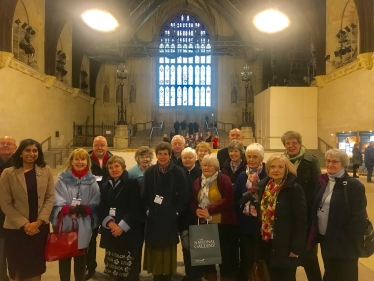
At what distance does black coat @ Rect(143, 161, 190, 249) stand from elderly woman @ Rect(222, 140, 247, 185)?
2.00 ft

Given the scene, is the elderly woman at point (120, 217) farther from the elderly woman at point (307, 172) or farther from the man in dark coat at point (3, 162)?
the elderly woman at point (307, 172)

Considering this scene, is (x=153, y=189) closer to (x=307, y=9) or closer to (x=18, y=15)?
(x=18, y=15)

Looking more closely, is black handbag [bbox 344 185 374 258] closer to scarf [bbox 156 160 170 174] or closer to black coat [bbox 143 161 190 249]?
black coat [bbox 143 161 190 249]

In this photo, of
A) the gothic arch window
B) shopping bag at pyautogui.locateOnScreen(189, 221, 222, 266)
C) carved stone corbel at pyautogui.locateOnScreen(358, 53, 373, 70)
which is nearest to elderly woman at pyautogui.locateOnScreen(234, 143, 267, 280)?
shopping bag at pyautogui.locateOnScreen(189, 221, 222, 266)

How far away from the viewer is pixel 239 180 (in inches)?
128

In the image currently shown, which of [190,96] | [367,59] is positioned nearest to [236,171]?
[367,59]

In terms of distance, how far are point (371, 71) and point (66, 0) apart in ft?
46.7

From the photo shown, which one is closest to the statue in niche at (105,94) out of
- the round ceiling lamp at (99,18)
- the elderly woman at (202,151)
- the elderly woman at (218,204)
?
the round ceiling lamp at (99,18)

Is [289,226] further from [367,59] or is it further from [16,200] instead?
[367,59]

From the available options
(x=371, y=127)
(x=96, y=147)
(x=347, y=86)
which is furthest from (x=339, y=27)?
(x=96, y=147)

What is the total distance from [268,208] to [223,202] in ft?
1.80

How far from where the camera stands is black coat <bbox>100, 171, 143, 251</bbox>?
309 centimetres

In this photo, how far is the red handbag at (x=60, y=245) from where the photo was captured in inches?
112

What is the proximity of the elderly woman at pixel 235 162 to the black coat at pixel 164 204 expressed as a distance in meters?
0.61
